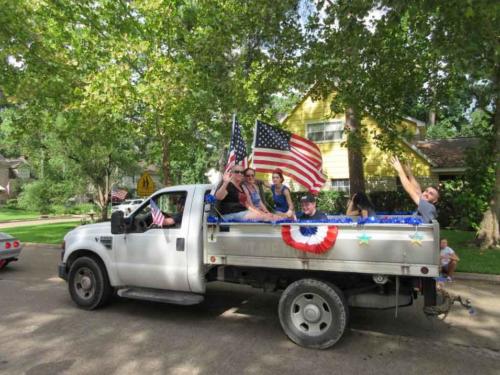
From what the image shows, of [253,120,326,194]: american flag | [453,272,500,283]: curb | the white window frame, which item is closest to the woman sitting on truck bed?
[253,120,326,194]: american flag

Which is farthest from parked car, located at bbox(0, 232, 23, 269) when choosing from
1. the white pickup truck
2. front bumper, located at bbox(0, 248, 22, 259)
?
the white pickup truck

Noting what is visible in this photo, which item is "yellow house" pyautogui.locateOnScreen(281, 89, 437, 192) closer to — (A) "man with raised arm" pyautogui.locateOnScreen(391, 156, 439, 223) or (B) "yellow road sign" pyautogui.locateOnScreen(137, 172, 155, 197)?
(B) "yellow road sign" pyautogui.locateOnScreen(137, 172, 155, 197)

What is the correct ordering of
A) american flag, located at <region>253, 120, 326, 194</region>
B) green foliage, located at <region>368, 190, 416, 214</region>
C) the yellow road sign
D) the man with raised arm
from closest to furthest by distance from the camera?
the man with raised arm → american flag, located at <region>253, 120, 326, 194</region> → the yellow road sign → green foliage, located at <region>368, 190, 416, 214</region>

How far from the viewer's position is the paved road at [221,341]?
4.32 m

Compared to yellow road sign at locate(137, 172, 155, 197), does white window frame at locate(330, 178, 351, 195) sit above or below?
above

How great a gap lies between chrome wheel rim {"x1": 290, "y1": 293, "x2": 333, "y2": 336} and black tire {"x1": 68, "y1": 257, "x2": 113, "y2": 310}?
10.2ft

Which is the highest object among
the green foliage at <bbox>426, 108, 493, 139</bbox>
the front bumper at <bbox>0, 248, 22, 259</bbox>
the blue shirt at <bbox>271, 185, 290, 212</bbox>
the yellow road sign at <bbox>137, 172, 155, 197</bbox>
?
the green foliage at <bbox>426, 108, 493, 139</bbox>

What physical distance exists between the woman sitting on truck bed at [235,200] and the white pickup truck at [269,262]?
253 millimetres

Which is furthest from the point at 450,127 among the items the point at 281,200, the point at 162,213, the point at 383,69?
the point at 162,213

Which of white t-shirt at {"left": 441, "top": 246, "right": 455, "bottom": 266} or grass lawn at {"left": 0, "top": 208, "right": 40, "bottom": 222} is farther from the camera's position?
grass lawn at {"left": 0, "top": 208, "right": 40, "bottom": 222}

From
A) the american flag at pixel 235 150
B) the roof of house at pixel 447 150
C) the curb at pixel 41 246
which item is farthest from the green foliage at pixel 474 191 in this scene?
the curb at pixel 41 246

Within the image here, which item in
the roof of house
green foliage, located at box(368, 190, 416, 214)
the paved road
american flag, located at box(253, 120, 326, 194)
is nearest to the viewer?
the paved road

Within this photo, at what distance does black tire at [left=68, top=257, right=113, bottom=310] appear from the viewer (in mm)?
6309

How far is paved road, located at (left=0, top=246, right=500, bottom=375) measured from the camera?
14.2ft
